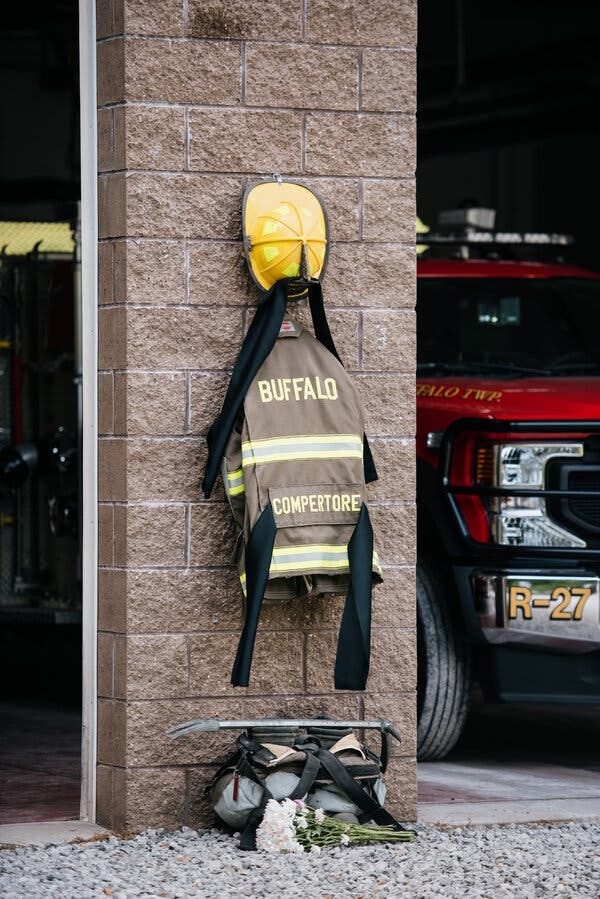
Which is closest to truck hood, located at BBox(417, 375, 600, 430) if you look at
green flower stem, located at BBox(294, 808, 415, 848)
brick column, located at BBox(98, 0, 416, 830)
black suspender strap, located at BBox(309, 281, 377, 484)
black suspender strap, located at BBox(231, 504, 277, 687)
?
brick column, located at BBox(98, 0, 416, 830)

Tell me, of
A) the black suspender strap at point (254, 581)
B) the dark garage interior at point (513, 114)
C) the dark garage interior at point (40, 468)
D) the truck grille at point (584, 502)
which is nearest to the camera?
the black suspender strap at point (254, 581)

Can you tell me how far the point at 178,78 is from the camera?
6008mm

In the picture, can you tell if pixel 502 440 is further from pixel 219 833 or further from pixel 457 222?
pixel 457 222

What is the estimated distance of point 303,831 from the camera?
5664 millimetres

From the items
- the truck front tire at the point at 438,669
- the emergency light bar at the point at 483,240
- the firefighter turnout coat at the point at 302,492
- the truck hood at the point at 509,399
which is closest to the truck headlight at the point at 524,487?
the truck hood at the point at 509,399

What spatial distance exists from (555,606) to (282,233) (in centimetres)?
211

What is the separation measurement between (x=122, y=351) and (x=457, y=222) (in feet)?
14.3

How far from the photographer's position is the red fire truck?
7.12m

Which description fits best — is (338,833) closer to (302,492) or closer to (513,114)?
(302,492)

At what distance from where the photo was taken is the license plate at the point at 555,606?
23.1ft

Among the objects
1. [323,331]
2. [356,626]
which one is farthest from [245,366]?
[356,626]

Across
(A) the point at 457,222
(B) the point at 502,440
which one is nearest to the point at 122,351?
(B) the point at 502,440

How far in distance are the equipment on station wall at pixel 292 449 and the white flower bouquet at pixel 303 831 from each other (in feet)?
1.43

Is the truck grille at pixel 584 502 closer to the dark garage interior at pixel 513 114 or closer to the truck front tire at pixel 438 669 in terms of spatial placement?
the truck front tire at pixel 438 669
